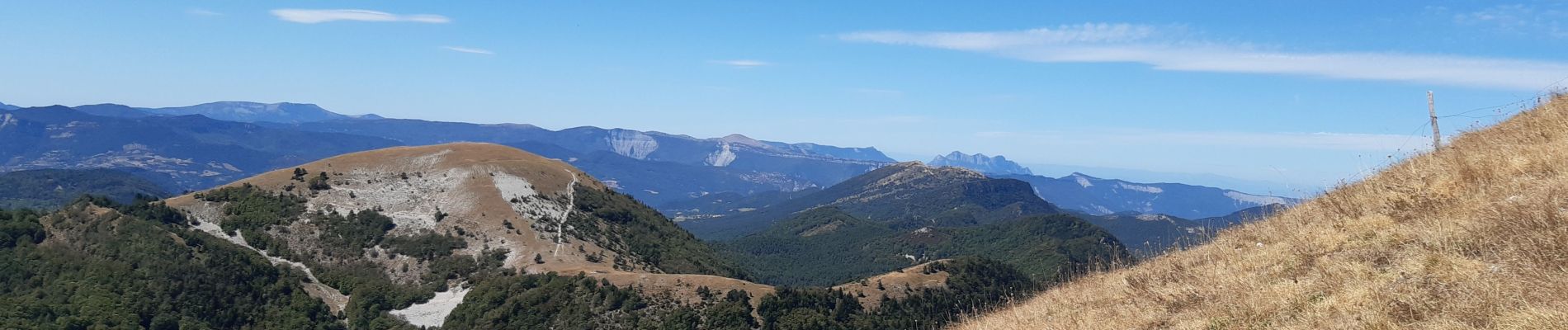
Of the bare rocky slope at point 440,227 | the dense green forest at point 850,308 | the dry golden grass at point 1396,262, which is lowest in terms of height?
the dense green forest at point 850,308

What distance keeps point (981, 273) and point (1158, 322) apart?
310 feet

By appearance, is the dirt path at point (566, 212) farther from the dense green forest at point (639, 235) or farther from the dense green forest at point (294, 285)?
the dense green forest at point (294, 285)

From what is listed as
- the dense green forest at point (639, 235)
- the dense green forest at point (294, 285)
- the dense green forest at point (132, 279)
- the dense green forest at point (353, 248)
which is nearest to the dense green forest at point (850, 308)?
the dense green forest at point (294, 285)

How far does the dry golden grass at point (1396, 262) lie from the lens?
9820mm

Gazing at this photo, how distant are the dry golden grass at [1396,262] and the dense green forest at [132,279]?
274 feet

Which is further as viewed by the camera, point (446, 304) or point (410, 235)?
point (410, 235)

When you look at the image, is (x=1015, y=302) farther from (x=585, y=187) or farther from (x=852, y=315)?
(x=585, y=187)

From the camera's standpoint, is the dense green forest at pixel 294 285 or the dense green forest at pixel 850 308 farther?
the dense green forest at pixel 294 285

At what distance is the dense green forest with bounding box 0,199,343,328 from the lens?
72750mm

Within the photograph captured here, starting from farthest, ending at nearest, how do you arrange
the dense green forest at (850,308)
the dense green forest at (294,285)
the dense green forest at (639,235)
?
1. the dense green forest at (639,235)
2. the dense green forest at (294,285)
3. the dense green forest at (850,308)

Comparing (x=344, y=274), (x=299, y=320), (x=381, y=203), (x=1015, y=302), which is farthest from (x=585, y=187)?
(x=1015, y=302)

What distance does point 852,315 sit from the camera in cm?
7556

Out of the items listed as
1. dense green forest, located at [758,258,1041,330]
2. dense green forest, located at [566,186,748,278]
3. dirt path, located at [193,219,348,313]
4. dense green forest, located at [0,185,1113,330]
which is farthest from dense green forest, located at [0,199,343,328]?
dense green forest, located at [758,258,1041,330]

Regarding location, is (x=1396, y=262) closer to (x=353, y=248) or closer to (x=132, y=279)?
(x=132, y=279)
